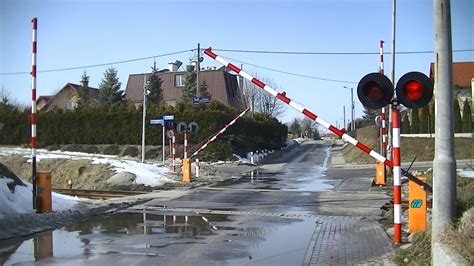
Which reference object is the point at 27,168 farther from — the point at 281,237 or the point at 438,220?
the point at 438,220

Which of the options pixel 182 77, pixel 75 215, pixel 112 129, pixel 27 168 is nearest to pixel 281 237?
pixel 75 215

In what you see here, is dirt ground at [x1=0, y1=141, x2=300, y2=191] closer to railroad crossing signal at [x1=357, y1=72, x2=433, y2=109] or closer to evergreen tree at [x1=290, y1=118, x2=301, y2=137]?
railroad crossing signal at [x1=357, y1=72, x2=433, y2=109]

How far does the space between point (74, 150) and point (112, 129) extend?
12.1ft

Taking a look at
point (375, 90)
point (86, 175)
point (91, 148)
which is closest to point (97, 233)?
point (375, 90)

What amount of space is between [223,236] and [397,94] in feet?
13.1

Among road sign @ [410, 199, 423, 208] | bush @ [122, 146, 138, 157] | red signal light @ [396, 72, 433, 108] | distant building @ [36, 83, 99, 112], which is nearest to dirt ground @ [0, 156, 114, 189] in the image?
bush @ [122, 146, 138, 157]

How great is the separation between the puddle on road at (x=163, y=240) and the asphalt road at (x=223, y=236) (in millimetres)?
15

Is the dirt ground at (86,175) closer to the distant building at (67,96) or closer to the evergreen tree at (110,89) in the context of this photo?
the evergreen tree at (110,89)

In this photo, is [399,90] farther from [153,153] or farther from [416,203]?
[153,153]

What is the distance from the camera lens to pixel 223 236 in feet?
31.4

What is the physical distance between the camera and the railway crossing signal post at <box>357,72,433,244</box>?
7.77 m

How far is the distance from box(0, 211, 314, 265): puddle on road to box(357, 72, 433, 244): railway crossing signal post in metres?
1.94

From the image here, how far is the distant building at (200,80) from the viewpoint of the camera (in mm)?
69000

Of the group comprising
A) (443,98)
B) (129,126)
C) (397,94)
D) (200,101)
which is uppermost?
(200,101)
